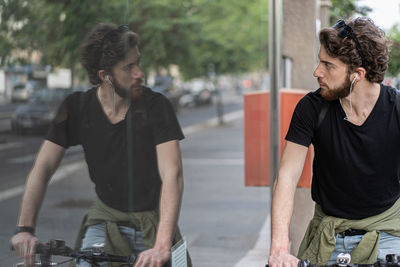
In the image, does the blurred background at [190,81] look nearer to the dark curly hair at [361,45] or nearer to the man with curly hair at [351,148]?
the man with curly hair at [351,148]

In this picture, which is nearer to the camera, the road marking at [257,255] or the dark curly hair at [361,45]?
the dark curly hair at [361,45]

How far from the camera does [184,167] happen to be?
429cm

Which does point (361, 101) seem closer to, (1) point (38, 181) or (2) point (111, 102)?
(2) point (111, 102)

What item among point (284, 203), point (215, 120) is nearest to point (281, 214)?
point (284, 203)

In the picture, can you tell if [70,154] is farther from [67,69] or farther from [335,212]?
[335,212]

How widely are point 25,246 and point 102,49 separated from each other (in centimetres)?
102

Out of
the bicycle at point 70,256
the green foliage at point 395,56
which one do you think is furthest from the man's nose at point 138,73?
the green foliage at point 395,56

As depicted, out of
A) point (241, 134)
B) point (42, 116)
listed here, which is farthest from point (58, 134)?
point (241, 134)

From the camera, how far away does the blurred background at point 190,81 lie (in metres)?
2.98

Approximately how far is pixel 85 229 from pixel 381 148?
151 centimetres

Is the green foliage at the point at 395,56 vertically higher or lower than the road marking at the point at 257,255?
higher

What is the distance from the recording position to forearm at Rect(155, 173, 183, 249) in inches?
145

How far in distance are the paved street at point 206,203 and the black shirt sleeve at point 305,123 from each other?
44.8 inches

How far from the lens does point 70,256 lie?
2.99m
